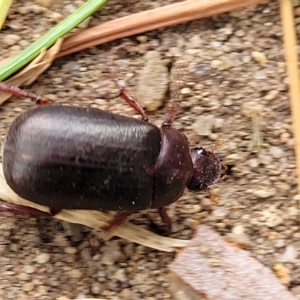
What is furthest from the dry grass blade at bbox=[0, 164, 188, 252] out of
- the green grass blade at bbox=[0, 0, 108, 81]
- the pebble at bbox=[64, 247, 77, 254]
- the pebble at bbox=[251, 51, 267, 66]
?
the pebble at bbox=[251, 51, 267, 66]

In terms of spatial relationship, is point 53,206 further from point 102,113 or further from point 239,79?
point 239,79

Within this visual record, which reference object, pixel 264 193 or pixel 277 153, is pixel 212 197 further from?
pixel 277 153

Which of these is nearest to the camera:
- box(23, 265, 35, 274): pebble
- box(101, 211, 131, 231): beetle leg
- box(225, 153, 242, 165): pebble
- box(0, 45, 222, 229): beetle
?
box(0, 45, 222, 229): beetle

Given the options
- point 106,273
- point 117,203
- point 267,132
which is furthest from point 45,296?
point 267,132

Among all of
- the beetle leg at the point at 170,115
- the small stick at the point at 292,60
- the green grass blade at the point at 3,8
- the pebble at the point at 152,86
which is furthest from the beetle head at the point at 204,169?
the green grass blade at the point at 3,8

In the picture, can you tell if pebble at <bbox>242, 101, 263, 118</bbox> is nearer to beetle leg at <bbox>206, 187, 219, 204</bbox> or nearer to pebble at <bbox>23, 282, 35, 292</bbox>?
beetle leg at <bbox>206, 187, 219, 204</bbox>

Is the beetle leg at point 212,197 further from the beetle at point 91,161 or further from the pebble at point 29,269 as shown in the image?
the pebble at point 29,269
